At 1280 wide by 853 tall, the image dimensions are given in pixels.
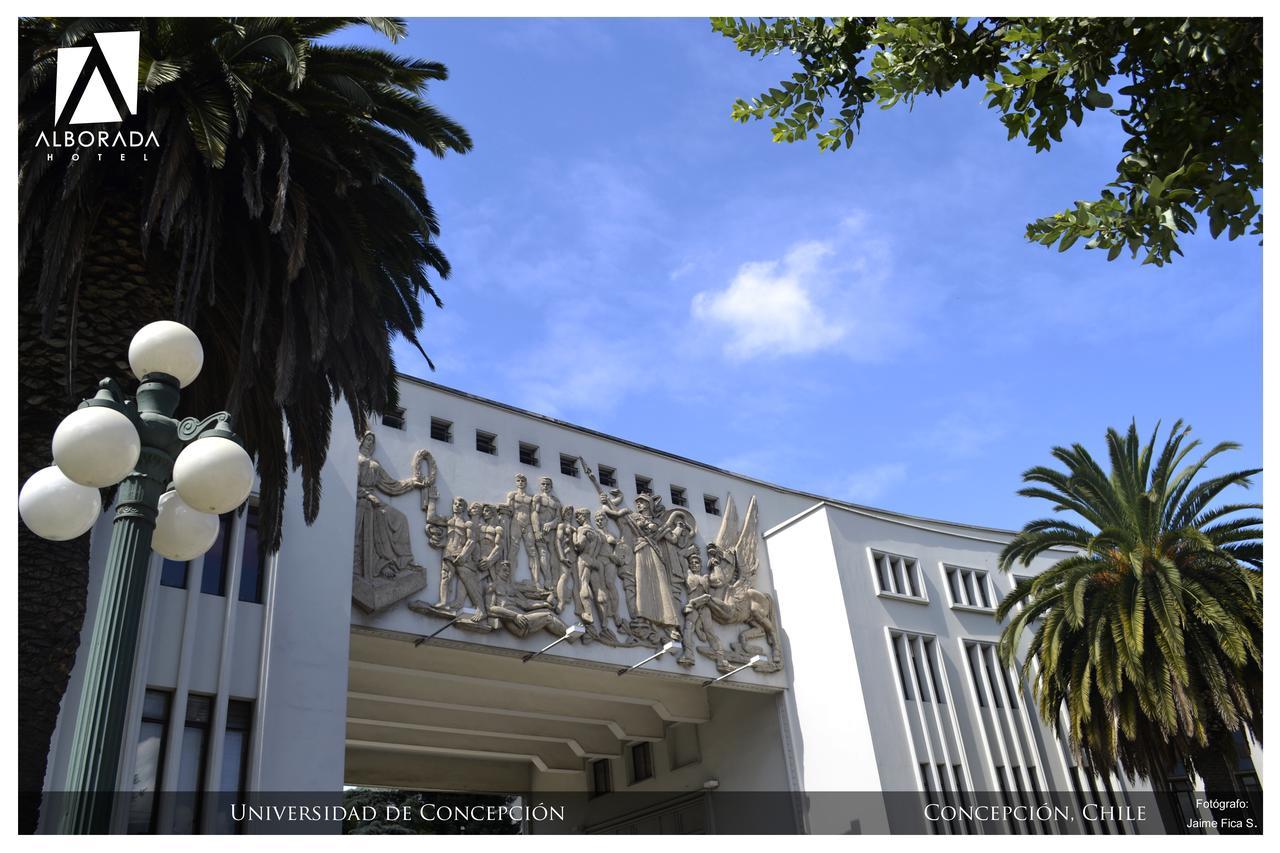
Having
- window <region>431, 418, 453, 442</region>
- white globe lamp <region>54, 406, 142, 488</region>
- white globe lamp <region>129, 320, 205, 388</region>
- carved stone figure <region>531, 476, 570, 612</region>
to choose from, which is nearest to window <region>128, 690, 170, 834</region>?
carved stone figure <region>531, 476, 570, 612</region>

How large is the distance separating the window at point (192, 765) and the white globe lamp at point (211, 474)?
1137 cm

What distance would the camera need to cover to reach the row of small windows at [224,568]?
664 inches

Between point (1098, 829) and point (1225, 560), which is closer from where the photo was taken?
point (1225, 560)

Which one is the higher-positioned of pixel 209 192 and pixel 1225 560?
pixel 209 192

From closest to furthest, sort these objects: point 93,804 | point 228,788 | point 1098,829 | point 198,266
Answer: point 93,804, point 198,266, point 228,788, point 1098,829

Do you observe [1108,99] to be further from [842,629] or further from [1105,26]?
[842,629]

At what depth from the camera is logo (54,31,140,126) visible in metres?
10.3

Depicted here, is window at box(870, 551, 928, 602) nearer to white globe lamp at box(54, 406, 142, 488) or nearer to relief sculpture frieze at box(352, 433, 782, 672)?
relief sculpture frieze at box(352, 433, 782, 672)

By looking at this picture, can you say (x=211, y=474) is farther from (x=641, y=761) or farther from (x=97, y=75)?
(x=641, y=761)

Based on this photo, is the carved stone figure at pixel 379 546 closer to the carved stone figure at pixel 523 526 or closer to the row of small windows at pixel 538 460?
the row of small windows at pixel 538 460

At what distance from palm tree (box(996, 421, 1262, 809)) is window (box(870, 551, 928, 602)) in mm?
5210

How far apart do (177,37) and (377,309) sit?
12.0ft

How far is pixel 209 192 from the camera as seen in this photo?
36.0ft

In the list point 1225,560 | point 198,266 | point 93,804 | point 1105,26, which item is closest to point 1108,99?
point 1105,26
